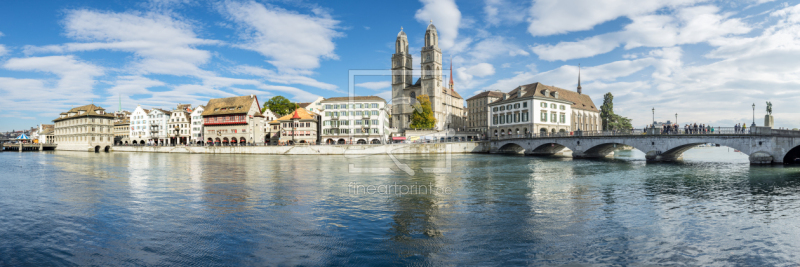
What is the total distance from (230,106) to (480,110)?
69.9 metres

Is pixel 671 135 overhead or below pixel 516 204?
overhead

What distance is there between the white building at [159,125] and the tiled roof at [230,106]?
21.2 m

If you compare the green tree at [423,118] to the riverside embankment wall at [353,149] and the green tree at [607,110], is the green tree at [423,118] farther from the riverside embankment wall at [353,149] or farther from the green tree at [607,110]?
the green tree at [607,110]

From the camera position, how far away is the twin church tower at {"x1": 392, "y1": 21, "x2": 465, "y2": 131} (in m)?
109

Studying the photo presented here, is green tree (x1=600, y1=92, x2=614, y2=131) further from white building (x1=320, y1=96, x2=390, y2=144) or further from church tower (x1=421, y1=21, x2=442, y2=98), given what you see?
white building (x1=320, y1=96, x2=390, y2=144)

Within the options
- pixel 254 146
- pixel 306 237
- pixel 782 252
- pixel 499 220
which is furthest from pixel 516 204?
pixel 254 146

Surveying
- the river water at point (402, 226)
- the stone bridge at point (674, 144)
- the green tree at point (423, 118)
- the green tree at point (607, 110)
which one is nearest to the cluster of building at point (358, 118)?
the green tree at point (423, 118)

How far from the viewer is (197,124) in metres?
106

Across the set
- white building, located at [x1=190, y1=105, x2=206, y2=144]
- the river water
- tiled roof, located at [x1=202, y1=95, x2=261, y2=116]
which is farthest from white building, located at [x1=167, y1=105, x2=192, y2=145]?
the river water

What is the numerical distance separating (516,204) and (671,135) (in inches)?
1398

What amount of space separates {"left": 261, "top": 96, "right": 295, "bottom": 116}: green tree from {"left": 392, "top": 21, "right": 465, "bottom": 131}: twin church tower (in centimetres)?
2966

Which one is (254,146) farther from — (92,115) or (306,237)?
(306,237)

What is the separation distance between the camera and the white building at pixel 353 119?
3762 inches

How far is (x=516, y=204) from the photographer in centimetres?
1734
